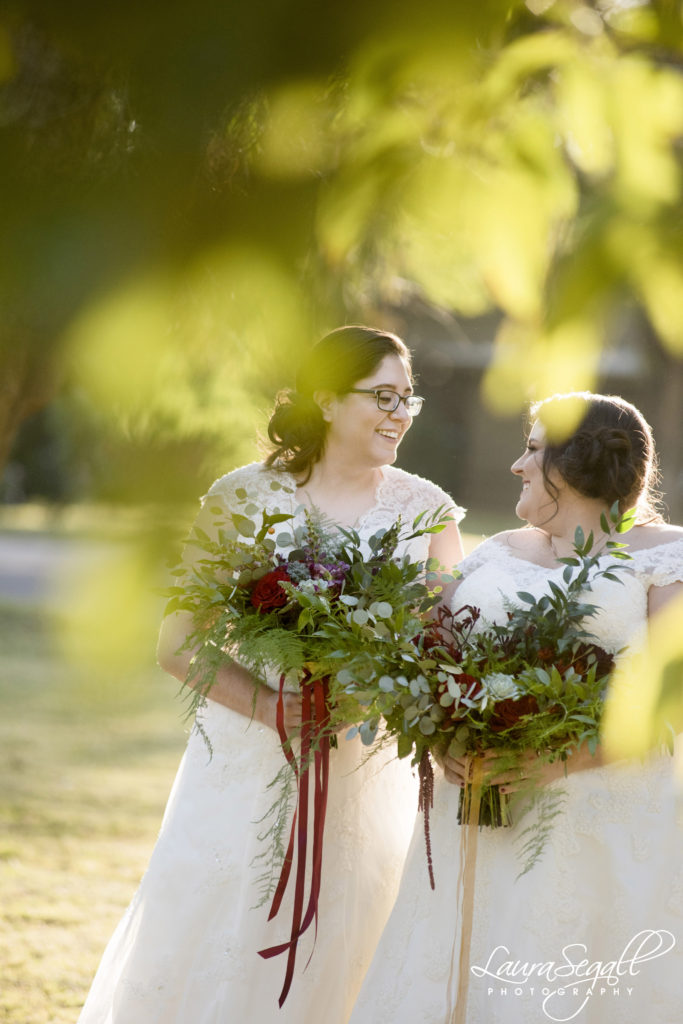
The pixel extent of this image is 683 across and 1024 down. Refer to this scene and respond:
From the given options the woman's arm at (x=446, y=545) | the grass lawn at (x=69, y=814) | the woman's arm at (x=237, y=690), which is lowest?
the grass lawn at (x=69, y=814)

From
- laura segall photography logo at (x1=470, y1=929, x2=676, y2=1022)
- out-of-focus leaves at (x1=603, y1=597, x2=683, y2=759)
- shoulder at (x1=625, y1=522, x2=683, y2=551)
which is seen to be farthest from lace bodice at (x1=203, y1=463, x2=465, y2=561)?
out-of-focus leaves at (x1=603, y1=597, x2=683, y2=759)

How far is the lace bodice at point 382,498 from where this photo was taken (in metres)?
3.05

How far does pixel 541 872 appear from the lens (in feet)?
8.50

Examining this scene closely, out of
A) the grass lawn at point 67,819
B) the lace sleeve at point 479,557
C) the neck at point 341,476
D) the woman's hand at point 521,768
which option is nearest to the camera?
the woman's hand at point 521,768

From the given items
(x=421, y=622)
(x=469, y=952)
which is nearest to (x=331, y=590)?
(x=421, y=622)

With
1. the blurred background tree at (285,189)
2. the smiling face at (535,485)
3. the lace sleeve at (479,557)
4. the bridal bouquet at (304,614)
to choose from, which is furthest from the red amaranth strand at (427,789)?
the blurred background tree at (285,189)

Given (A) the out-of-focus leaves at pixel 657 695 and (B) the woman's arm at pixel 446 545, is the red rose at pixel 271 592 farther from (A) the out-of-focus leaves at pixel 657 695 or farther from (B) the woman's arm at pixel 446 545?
(A) the out-of-focus leaves at pixel 657 695

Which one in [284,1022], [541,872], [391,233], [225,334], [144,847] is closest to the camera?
[225,334]

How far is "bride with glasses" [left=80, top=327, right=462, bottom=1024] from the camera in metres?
2.97

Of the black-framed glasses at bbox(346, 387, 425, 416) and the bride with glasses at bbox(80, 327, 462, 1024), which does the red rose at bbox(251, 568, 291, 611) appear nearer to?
the bride with glasses at bbox(80, 327, 462, 1024)

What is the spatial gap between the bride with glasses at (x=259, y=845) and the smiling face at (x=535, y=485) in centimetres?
28

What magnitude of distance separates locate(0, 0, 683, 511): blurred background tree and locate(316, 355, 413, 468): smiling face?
1900 millimetres

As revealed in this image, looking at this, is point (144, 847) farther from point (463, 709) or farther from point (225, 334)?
point (225, 334)

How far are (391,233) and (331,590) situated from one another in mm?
1423
